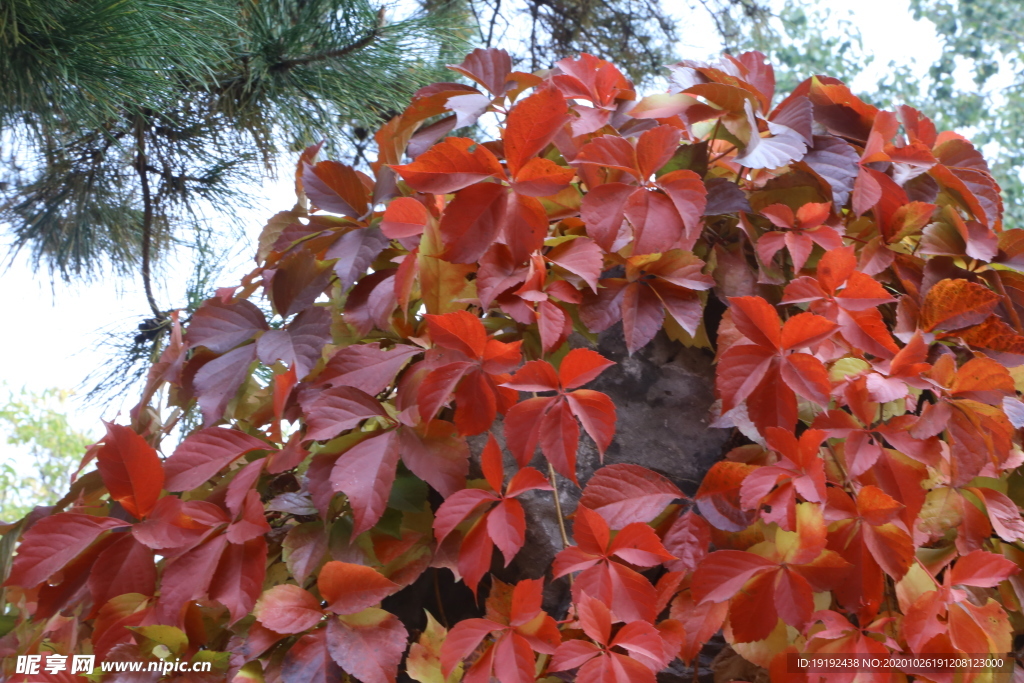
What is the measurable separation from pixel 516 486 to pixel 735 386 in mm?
135

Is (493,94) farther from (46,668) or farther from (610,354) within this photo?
(46,668)

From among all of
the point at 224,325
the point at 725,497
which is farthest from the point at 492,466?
the point at 224,325

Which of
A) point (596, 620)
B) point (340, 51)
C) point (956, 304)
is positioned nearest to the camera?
point (596, 620)

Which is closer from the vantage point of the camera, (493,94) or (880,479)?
(880,479)

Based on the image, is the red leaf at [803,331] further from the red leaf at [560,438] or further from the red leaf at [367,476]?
the red leaf at [367,476]

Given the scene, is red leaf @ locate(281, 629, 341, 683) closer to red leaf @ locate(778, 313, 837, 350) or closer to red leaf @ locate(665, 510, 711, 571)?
red leaf @ locate(665, 510, 711, 571)

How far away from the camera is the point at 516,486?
16.2 inches

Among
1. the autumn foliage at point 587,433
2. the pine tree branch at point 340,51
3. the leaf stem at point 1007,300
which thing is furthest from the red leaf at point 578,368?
the pine tree branch at point 340,51

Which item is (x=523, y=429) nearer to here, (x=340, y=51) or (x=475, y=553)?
(x=475, y=553)

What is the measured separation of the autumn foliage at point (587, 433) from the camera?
39 cm

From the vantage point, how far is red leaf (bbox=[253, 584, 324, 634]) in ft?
1.36

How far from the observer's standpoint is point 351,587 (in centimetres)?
42

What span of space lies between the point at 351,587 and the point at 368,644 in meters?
0.03

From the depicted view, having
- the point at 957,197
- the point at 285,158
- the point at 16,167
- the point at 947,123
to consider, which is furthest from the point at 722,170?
the point at 947,123
